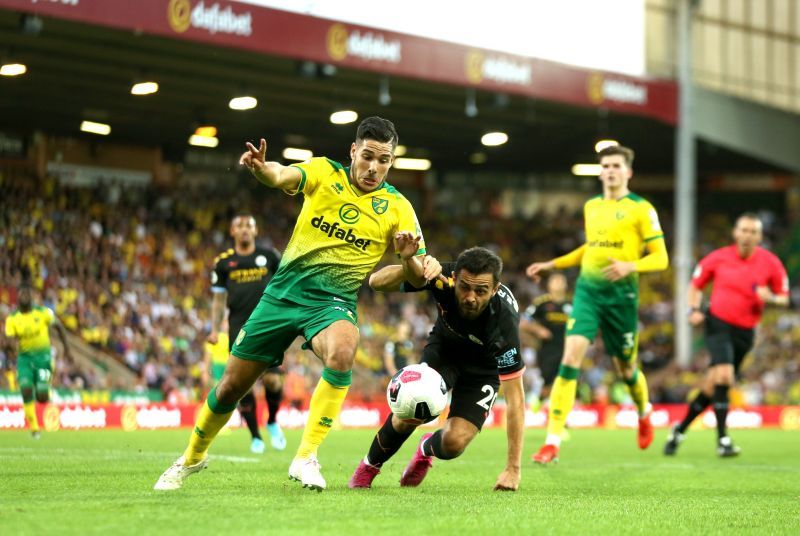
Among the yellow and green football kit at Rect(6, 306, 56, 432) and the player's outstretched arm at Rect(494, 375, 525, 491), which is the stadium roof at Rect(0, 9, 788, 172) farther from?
the player's outstretched arm at Rect(494, 375, 525, 491)

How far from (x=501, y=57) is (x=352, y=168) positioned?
22586mm

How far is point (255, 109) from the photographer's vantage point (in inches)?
1319

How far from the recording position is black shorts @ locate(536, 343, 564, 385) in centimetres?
1919

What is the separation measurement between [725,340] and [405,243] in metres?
7.57

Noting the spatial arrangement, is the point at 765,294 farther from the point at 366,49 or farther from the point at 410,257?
the point at 366,49

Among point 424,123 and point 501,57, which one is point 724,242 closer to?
point 424,123

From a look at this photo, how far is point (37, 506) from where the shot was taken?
20.9ft

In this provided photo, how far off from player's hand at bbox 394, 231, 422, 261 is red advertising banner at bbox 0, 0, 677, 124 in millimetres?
14904

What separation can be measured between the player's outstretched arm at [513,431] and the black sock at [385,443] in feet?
2.41

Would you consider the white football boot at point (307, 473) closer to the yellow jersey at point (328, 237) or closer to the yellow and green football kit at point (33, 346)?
the yellow jersey at point (328, 237)

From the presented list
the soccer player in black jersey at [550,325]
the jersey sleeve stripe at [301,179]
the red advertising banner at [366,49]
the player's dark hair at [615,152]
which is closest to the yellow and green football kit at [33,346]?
the red advertising banner at [366,49]

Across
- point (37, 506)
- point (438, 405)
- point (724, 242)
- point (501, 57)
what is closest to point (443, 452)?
point (438, 405)

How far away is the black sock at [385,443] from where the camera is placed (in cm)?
790

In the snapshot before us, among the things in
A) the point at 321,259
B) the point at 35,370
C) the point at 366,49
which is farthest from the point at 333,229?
the point at 366,49
